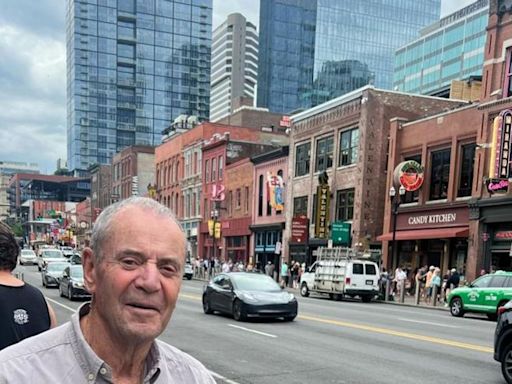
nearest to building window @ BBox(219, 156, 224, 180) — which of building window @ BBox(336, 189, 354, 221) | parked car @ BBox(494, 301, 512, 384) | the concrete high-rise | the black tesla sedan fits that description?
building window @ BBox(336, 189, 354, 221)

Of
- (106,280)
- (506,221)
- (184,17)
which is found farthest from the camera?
(184,17)

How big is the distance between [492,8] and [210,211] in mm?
32545

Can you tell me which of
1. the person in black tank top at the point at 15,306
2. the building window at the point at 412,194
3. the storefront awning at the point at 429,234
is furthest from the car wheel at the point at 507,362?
the building window at the point at 412,194

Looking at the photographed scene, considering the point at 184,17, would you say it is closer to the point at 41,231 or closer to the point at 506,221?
the point at 41,231

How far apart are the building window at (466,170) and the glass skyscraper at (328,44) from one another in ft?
421

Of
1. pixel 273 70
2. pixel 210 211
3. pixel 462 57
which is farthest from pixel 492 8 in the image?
pixel 273 70

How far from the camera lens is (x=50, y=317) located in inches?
137

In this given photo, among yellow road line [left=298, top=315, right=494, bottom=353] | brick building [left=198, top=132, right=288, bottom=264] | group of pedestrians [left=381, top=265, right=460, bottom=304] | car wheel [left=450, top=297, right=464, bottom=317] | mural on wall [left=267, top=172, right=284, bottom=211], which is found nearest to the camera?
yellow road line [left=298, top=315, right=494, bottom=353]

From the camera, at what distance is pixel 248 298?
14.6 metres

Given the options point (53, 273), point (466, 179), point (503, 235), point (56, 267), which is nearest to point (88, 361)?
point (53, 273)

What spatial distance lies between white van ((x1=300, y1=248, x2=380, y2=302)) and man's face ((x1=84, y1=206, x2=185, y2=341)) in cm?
2238

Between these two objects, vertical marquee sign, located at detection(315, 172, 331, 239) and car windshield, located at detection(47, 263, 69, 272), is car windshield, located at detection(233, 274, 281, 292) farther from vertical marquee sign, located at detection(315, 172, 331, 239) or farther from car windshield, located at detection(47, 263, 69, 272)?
vertical marquee sign, located at detection(315, 172, 331, 239)

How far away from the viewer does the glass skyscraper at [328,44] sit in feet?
504

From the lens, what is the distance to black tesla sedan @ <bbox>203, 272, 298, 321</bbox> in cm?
1446
